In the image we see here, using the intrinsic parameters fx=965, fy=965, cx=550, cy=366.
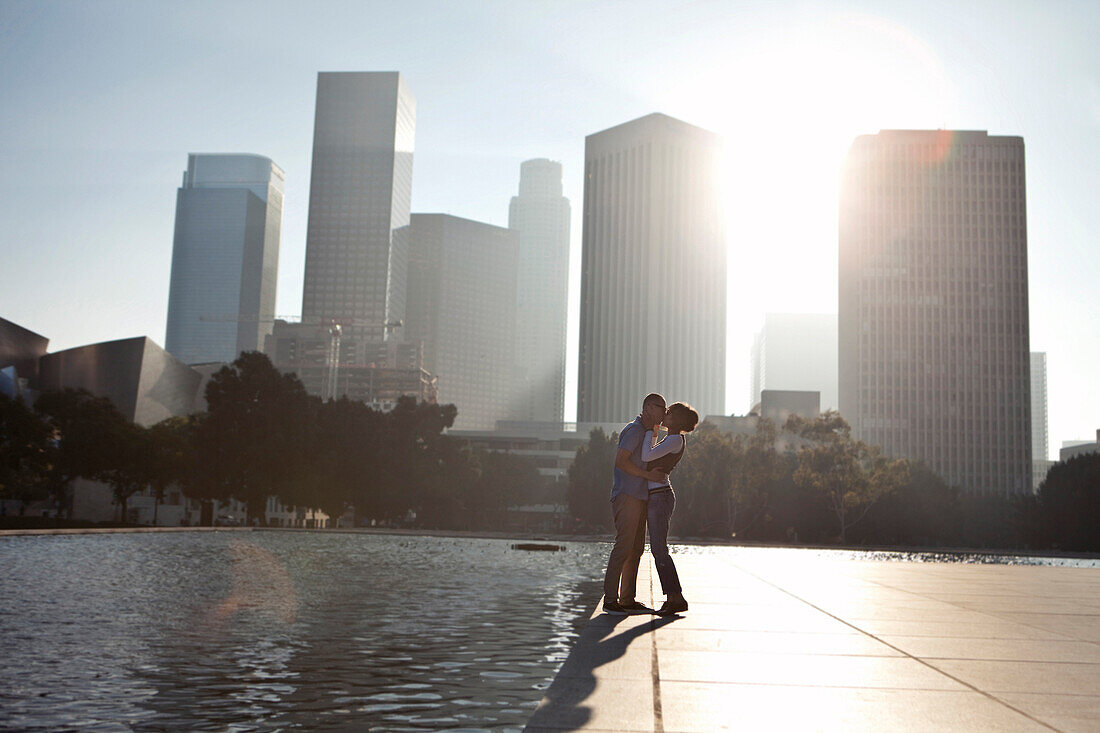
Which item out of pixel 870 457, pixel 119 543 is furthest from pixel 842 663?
pixel 870 457

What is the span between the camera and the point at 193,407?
114m

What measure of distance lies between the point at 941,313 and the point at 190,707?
177601 millimetres

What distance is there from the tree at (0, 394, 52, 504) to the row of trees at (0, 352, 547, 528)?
66mm

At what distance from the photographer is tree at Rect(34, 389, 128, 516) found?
2282 inches

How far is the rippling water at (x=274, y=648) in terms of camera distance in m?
6.86

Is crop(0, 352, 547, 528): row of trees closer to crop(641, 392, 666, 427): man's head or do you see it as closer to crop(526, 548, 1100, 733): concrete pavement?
crop(641, 392, 666, 427): man's head

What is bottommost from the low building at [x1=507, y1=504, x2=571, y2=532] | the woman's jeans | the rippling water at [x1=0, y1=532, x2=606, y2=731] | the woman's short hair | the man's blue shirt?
the low building at [x1=507, y1=504, x2=571, y2=532]

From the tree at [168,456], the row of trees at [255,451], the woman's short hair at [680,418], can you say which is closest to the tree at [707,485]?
the row of trees at [255,451]

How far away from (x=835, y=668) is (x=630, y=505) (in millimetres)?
3487

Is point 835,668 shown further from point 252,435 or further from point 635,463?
point 252,435

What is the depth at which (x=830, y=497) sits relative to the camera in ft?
237

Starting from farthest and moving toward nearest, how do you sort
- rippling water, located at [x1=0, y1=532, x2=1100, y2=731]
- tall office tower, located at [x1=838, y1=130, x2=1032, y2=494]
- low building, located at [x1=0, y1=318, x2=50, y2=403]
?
tall office tower, located at [x1=838, y1=130, x2=1032, y2=494] → low building, located at [x1=0, y1=318, x2=50, y2=403] → rippling water, located at [x1=0, y1=532, x2=1100, y2=731]

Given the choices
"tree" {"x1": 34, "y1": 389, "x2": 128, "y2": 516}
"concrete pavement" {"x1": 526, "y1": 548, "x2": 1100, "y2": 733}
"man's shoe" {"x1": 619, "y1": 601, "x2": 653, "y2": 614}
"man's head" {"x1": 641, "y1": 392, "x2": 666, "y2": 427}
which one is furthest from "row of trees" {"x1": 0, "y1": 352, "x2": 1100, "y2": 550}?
"concrete pavement" {"x1": 526, "y1": 548, "x2": 1100, "y2": 733}

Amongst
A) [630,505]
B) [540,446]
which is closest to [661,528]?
[630,505]
